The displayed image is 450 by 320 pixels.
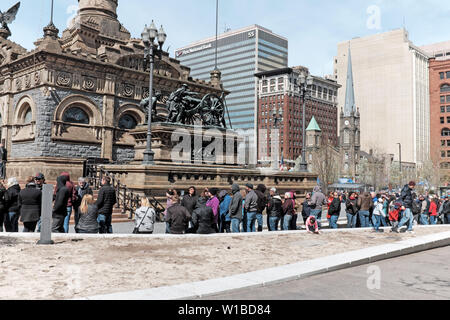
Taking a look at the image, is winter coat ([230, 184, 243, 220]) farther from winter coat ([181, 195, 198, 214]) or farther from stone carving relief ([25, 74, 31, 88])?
stone carving relief ([25, 74, 31, 88])

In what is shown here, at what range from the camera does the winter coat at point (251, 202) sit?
1245 cm

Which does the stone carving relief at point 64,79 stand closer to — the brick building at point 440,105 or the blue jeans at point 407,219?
the blue jeans at point 407,219

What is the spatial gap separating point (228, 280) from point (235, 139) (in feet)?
60.6

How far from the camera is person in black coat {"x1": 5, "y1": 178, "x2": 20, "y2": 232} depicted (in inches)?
415

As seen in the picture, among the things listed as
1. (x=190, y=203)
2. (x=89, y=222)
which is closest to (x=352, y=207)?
(x=190, y=203)

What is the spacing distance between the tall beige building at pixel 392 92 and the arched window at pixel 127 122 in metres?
115

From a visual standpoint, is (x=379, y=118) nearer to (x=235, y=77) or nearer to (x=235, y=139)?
(x=235, y=77)

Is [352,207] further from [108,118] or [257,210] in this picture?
[108,118]

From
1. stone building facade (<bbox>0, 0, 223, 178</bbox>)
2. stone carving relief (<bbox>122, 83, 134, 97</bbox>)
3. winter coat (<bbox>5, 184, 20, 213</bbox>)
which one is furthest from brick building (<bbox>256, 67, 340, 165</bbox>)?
winter coat (<bbox>5, 184, 20, 213</bbox>)

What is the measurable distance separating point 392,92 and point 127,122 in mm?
133467

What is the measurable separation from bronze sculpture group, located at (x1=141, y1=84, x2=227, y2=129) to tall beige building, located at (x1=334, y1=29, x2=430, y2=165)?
118807mm

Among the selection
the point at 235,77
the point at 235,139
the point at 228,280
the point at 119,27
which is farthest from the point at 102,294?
the point at 235,77

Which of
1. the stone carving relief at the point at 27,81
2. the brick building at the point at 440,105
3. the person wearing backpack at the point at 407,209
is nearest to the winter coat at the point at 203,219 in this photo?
Result: the person wearing backpack at the point at 407,209
